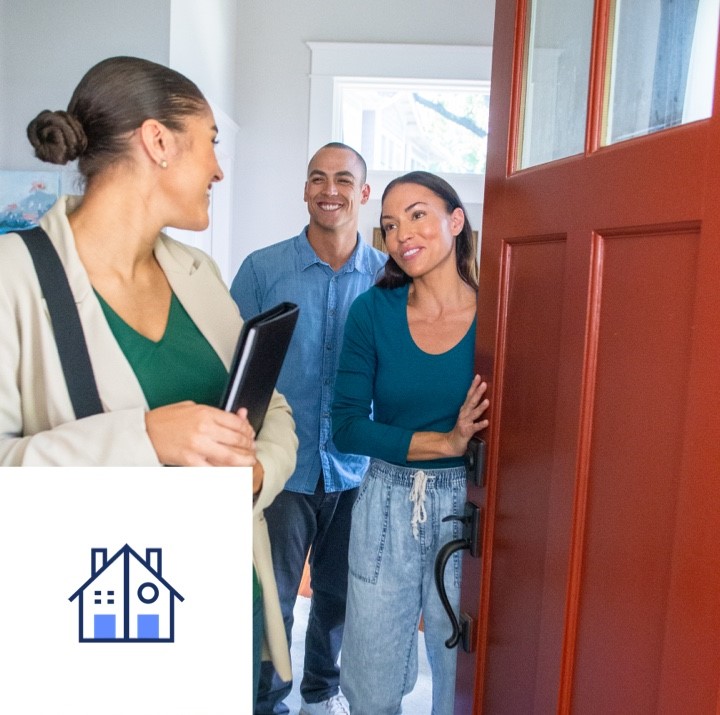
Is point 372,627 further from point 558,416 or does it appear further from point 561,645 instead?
point 558,416

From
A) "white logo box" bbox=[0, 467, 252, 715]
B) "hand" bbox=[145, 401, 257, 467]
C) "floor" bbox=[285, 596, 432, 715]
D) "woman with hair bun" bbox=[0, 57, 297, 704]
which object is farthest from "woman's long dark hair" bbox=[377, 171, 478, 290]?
"floor" bbox=[285, 596, 432, 715]

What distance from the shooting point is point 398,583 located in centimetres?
146

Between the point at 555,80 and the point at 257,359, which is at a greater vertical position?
the point at 555,80

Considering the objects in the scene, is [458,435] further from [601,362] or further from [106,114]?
[106,114]

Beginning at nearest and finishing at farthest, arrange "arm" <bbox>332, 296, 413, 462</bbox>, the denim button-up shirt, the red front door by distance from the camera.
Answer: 1. the red front door
2. "arm" <bbox>332, 296, 413, 462</bbox>
3. the denim button-up shirt

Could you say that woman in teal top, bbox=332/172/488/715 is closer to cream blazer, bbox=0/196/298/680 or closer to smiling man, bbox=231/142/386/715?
smiling man, bbox=231/142/386/715

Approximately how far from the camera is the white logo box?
76 cm

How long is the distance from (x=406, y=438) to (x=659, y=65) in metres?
0.80

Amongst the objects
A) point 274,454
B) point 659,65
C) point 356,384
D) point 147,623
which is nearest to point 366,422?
point 356,384

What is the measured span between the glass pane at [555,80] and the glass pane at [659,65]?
0.23 feet

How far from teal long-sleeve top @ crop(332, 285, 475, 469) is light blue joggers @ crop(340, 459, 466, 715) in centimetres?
6

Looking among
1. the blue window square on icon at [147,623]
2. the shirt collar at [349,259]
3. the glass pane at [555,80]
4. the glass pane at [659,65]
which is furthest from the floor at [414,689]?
the glass pane at [659,65]

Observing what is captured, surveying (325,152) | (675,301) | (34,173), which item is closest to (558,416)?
(675,301)

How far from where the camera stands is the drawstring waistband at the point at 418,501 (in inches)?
56.4
